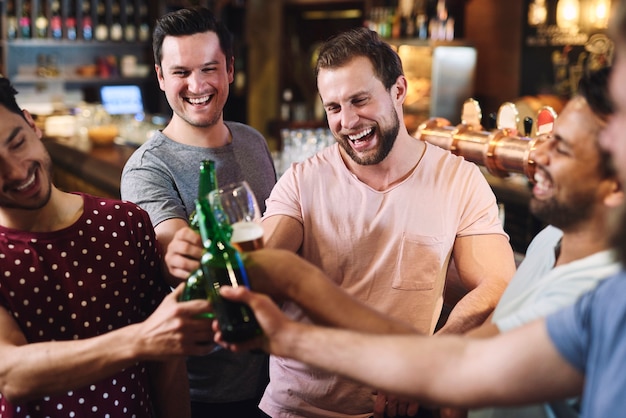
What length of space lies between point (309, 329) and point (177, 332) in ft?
0.90

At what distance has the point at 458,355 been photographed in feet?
3.58

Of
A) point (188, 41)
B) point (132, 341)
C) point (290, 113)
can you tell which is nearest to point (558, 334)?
point (132, 341)

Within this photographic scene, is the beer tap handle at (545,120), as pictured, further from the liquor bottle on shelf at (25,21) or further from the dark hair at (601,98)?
the liquor bottle on shelf at (25,21)

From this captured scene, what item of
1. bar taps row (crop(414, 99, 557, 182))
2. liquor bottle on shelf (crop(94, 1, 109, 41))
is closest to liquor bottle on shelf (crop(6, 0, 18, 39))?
liquor bottle on shelf (crop(94, 1, 109, 41))

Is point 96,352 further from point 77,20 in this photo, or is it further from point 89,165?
point 77,20

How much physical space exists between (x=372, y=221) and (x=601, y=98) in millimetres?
775

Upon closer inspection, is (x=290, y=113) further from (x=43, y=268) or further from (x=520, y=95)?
(x=43, y=268)

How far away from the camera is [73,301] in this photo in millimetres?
1631

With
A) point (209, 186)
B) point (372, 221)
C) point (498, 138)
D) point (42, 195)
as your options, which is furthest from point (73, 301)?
point (498, 138)

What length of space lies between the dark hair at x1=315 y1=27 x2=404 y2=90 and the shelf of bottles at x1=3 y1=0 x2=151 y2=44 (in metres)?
7.50

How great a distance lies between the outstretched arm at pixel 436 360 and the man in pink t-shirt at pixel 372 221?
68 centimetres

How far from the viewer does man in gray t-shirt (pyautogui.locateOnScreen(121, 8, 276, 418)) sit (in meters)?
2.18

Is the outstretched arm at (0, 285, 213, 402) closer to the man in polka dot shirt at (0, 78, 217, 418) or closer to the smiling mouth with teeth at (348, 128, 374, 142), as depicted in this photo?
the man in polka dot shirt at (0, 78, 217, 418)

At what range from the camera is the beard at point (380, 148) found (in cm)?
192
